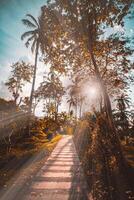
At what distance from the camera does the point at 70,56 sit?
13328 mm

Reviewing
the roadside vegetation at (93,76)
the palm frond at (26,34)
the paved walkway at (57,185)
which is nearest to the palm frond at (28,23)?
the palm frond at (26,34)

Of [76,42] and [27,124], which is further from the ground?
[76,42]

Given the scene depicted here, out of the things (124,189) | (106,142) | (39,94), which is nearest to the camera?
(124,189)

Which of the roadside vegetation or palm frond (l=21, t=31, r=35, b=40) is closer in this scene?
the roadside vegetation

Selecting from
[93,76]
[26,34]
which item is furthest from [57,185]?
[26,34]

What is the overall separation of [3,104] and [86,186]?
993 inches

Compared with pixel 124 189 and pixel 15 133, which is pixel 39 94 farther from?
pixel 124 189

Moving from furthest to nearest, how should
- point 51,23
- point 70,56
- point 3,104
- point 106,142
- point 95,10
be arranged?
point 3,104 → point 70,56 → point 51,23 → point 95,10 → point 106,142

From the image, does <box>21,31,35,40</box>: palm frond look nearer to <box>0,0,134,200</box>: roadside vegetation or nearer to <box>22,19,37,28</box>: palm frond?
<box>22,19,37,28</box>: palm frond

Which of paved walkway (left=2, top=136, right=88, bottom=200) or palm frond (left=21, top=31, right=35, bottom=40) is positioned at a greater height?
palm frond (left=21, top=31, right=35, bottom=40)

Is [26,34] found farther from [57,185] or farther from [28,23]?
[57,185]

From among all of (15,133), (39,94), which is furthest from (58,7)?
Result: (39,94)

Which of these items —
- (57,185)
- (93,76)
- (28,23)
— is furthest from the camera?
(28,23)

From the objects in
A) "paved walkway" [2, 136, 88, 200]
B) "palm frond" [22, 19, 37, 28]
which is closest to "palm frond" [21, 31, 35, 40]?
"palm frond" [22, 19, 37, 28]
